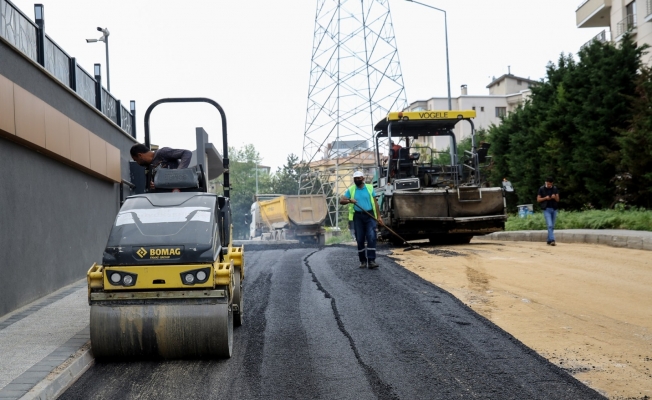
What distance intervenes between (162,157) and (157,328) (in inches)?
82.3

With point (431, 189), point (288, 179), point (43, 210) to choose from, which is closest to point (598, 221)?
point (431, 189)

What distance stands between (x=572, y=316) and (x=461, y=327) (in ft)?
4.63

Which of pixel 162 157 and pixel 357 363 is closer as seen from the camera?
pixel 357 363

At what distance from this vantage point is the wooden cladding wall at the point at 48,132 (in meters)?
9.38

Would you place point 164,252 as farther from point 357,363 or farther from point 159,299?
point 357,363

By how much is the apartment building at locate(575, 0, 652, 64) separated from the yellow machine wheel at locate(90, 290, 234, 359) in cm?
2764

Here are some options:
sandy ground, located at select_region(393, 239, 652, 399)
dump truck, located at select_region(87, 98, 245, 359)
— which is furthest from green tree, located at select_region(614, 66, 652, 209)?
dump truck, located at select_region(87, 98, 245, 359)

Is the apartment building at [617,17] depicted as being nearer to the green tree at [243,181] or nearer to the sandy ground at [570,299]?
the sandy ground at [570,299]

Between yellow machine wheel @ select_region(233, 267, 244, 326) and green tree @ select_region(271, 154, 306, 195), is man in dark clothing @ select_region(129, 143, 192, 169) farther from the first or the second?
green tree @ select_region(271, 154, 306, 195)

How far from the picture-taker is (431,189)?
17.0m

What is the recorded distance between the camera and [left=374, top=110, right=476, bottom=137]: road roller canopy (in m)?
17.4

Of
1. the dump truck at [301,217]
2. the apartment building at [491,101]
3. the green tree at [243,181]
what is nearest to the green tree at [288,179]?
the green tree at [243,181]

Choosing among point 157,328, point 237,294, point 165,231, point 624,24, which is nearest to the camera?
point 157,328

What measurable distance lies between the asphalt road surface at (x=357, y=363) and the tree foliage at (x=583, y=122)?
15.6 metres
